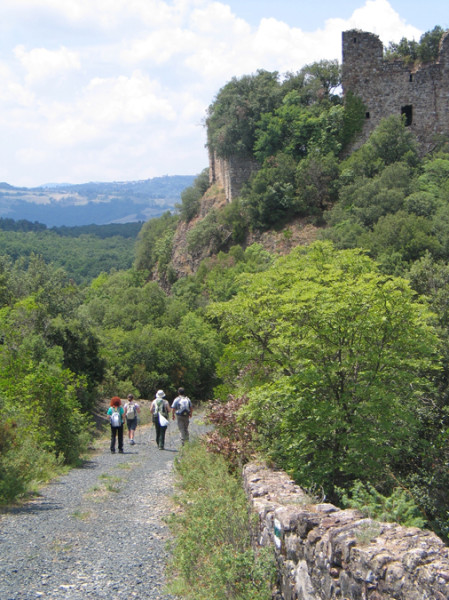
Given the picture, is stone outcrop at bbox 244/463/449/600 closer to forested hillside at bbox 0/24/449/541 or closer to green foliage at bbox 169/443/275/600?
green foliage at bbox 169/443/275/600

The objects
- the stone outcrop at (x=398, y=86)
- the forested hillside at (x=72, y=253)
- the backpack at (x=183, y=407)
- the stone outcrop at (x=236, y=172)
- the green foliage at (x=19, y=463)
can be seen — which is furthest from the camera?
the forested hillside at (x=72, y=253)

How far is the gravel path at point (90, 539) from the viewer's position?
6.46m

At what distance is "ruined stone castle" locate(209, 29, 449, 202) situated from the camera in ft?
117

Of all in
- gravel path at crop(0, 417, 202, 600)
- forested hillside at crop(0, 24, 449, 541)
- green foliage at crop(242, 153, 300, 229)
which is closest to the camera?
gravel path at crop(0, 417, 202, 600)

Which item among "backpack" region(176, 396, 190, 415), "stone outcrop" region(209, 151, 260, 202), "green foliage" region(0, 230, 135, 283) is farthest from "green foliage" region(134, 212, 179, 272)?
"green foliage" region(0, 230, 135, 283)

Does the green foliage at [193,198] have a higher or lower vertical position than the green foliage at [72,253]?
higher

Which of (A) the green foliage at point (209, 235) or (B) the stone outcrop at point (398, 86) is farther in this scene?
(A) the green foliage at point (209, 235)

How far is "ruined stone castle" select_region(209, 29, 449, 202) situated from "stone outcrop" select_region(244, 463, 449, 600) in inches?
1295

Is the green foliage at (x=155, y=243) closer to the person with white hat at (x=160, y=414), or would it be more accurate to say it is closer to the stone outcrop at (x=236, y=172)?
the stone outcrop at (x=236, y=172)

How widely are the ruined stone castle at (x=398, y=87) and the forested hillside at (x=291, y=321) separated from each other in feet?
2.99

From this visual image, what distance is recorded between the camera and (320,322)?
1050 centimetres

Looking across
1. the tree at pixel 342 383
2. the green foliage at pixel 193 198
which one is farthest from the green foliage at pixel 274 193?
the tree at pixel 342 383

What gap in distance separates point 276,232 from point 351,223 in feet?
19.3

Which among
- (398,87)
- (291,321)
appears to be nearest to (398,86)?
(398,87)
